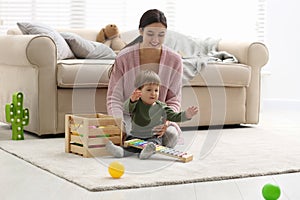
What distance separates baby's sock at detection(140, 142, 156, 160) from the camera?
273 cm

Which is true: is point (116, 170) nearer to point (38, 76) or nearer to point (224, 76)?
point (38, 76)

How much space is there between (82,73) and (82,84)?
0.06 meters

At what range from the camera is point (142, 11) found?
5285 millimetres

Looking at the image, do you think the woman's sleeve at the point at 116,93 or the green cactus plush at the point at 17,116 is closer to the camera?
the woman's sleeve at the point at 116,93

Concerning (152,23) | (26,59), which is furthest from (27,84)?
(152,23)

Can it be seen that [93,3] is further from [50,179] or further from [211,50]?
[50,179]

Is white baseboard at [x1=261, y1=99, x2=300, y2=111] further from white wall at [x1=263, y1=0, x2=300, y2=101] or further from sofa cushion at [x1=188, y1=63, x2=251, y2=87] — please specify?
sofa cushion at [x1=188, y1=63, x2=251, y2=87]

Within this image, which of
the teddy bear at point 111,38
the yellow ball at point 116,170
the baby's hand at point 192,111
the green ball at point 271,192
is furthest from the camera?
the teddy bear at point 111,38

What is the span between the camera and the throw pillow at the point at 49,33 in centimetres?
369

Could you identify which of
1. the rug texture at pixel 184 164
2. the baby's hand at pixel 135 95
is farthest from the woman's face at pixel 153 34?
the rug texture at pixel 184 164

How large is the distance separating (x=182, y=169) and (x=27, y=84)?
132cm

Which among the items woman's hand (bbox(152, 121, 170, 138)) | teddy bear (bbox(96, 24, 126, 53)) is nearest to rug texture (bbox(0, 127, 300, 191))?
woman's hand (bbox(152, 121, 170, 138))

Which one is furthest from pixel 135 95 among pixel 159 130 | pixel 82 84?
pixel 82 84

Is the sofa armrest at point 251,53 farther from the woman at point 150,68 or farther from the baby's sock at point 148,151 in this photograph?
the baby's sock at point 148,151
